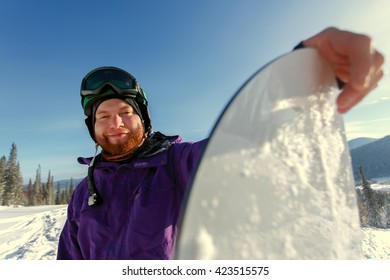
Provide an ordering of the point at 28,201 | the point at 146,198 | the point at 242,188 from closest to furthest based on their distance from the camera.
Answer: the point at 242,188, the point at 146,198, the point at 28,201

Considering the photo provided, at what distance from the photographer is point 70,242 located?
1.82 metres

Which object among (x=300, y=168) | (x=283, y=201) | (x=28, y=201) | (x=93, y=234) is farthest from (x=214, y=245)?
(x=28, y=201)

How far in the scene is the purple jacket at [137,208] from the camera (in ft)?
4.90

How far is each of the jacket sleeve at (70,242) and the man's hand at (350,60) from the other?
1.79 metres

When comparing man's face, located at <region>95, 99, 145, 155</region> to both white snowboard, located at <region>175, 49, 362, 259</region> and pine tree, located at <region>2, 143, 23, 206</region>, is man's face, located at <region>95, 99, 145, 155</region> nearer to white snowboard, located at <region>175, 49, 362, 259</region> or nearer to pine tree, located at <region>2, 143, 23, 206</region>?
white snowboard, located at <region>175, 49, 362, 259</region>

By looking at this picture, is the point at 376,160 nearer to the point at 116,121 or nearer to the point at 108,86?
the point at 108,86

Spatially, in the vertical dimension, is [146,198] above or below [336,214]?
above

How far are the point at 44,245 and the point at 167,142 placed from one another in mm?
6760

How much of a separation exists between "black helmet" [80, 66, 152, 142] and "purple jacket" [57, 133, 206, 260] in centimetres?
53

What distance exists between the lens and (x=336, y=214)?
3.78 feet

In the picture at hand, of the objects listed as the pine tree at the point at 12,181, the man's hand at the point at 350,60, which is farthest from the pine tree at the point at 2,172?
the man's hand at the point at 350,60

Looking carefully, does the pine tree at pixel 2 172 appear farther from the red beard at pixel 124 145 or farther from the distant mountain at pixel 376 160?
the distant mountain at pixel 376 160

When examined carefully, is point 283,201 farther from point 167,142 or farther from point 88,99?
point 88,99

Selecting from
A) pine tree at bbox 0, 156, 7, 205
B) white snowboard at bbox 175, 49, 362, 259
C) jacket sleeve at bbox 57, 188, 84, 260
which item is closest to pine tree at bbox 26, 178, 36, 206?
pine tree at bbox 0, 156, 7, 205
